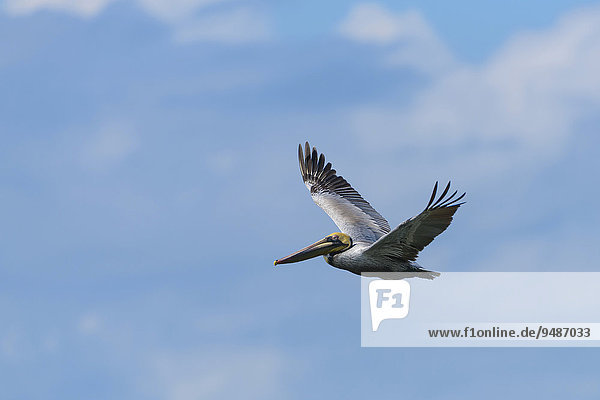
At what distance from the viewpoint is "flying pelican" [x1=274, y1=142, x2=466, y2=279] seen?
74.0 feet

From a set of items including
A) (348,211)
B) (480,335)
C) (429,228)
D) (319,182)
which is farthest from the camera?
(319,182)

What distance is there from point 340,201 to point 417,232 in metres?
6.30

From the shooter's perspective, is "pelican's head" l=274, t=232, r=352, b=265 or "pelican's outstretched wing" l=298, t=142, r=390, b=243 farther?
"pelican's outstretched wing" l=298, t=142, r=390, b=243

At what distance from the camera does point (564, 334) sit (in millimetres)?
24500

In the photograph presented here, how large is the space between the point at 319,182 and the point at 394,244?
279 inches

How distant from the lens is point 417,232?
75.2 ft

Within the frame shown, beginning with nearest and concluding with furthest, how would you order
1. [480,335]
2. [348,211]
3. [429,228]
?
[429,228] < [480,335] < [348,211]

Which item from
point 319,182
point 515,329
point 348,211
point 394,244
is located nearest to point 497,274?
point 515,329

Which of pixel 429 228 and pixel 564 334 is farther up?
pixel 429 228

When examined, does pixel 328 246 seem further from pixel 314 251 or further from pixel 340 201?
pixel 340 201

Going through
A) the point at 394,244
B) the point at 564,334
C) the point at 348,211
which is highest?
the point at 348,211

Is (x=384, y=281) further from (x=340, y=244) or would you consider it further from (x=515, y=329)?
(x=515, y=329)

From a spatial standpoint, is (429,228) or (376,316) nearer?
(429,228)

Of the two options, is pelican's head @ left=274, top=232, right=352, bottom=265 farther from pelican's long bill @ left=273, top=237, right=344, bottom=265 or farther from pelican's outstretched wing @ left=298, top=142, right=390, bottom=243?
pelican's outstretched wing @ left=298, top=142, right=390, bottom=243
